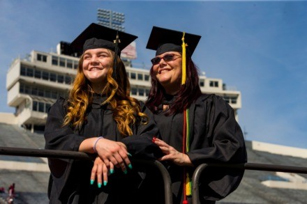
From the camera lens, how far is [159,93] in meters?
4.74

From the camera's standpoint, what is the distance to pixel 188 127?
4.39 meters

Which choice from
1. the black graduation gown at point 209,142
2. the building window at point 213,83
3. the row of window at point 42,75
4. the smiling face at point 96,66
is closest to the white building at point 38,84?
the row of window at point 42,75

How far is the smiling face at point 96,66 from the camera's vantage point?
169 inches

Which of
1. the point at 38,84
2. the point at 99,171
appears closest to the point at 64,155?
the point at 99,171

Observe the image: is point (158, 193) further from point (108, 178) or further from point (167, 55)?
point (167, 55)

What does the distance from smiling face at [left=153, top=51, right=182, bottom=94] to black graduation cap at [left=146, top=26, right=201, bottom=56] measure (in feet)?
1.03

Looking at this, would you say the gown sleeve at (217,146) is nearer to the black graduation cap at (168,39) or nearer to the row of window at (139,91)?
the black graduation cap at (168,39)

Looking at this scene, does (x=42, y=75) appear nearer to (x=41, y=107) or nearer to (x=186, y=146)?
(x=41, y=107)

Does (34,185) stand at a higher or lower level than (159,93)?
lower

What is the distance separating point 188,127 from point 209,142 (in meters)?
0.20

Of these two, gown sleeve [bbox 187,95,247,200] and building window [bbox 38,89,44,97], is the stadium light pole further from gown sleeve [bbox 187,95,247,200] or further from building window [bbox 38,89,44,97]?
gown sleeve [bbox 187,95,247,200]

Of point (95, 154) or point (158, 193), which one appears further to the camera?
point (158, 193)

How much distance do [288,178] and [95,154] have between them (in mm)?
43469

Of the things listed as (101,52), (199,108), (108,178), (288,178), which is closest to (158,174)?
(108,178)
